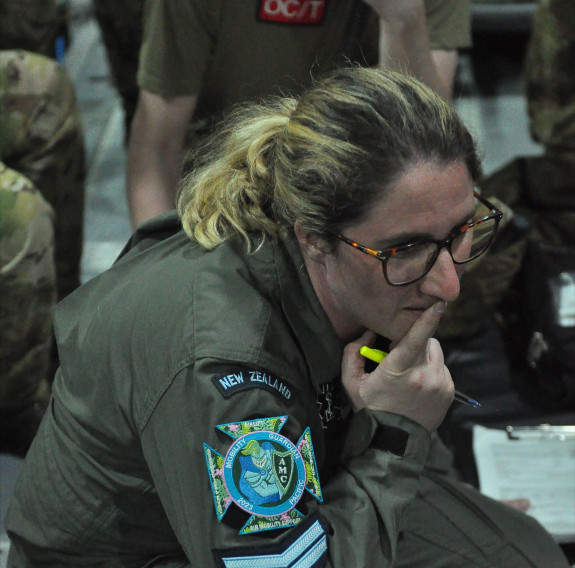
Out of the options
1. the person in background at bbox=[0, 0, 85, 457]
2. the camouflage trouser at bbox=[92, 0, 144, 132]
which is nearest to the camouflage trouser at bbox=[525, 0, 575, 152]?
the camouflage trouser at bbox=[92, 0, 144, 132]

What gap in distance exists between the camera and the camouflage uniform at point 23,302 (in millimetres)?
1526

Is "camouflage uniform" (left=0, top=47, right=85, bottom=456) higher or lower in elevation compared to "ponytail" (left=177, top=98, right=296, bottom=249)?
lower

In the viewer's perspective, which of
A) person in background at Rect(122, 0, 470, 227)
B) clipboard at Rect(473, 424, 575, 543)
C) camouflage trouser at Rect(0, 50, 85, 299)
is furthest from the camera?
Result: camouflage trouser at Rect(0, 50, 85, 299)

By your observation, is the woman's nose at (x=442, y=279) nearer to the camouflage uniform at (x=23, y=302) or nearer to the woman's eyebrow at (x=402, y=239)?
the woman's eyebrow at (x=402, y=239)

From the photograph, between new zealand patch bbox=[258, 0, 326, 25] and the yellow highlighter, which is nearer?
the yellow highlighter

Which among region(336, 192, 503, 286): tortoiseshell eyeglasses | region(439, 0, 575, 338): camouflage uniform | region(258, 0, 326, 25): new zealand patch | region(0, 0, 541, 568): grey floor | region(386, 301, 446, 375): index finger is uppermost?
region(258, 0, 326, 25): new zealand patch

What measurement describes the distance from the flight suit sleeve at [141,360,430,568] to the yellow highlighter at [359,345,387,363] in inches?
4.8

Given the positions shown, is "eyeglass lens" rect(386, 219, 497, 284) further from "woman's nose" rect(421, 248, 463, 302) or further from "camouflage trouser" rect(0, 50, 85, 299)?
"camouflage trouser" rect(0, 50, 85, 299)

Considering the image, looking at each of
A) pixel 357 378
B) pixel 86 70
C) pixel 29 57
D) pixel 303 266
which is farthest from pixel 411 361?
pixel 86 70

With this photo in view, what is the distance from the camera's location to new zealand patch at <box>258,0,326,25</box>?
6.00 feet

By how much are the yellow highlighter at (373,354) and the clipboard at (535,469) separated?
2.12 feet

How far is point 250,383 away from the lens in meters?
1.04

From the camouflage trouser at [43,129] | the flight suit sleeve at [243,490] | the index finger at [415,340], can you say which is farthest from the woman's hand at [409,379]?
the camouflage trouser at [43,129]

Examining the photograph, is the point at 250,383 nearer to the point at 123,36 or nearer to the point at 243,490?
the point at 243,490
